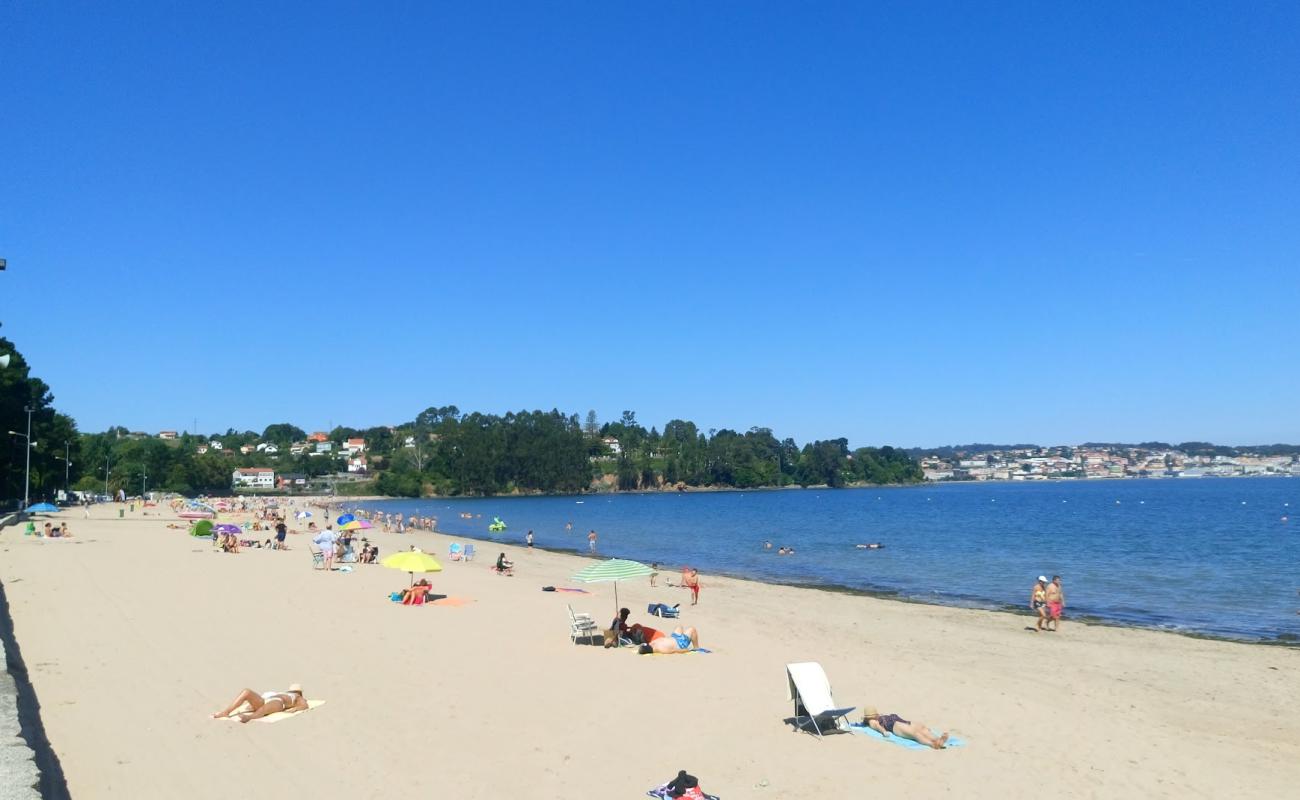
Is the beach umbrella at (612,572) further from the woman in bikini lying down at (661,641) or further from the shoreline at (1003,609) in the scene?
the shoreline at (1003,609)

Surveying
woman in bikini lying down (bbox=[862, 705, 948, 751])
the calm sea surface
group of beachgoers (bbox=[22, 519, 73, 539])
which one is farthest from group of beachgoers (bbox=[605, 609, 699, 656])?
group of beachgoers (bbox=[22, 519, 73, 539])

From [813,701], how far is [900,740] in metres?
0.98

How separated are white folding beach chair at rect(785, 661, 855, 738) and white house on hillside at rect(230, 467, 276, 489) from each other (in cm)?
16121

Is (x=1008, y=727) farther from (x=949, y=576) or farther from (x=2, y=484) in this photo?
(x=2, y=484)

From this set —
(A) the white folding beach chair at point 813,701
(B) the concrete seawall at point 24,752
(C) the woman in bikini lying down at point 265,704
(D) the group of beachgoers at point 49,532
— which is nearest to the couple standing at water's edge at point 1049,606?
(A) the white folding beach chair at point 813,701

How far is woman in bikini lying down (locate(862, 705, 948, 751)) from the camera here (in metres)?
9.31

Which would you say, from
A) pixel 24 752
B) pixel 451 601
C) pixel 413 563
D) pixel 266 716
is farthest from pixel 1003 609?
pixel 24 752

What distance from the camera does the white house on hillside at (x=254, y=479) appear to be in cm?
15600

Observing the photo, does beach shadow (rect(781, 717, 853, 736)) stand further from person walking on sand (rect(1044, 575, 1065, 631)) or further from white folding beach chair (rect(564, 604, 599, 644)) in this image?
person walking on sand (rect(1044, 575, 1065, 631))

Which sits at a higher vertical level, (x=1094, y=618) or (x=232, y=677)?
(x=232, y=677)

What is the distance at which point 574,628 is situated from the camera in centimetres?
1519

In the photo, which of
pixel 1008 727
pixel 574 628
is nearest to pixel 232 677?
pixel 574 628

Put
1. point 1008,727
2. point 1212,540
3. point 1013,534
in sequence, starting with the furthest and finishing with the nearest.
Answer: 1. point 1013,534
2. point 1212,540
3. point 1008,727

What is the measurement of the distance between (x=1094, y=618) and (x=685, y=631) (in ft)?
39.8
